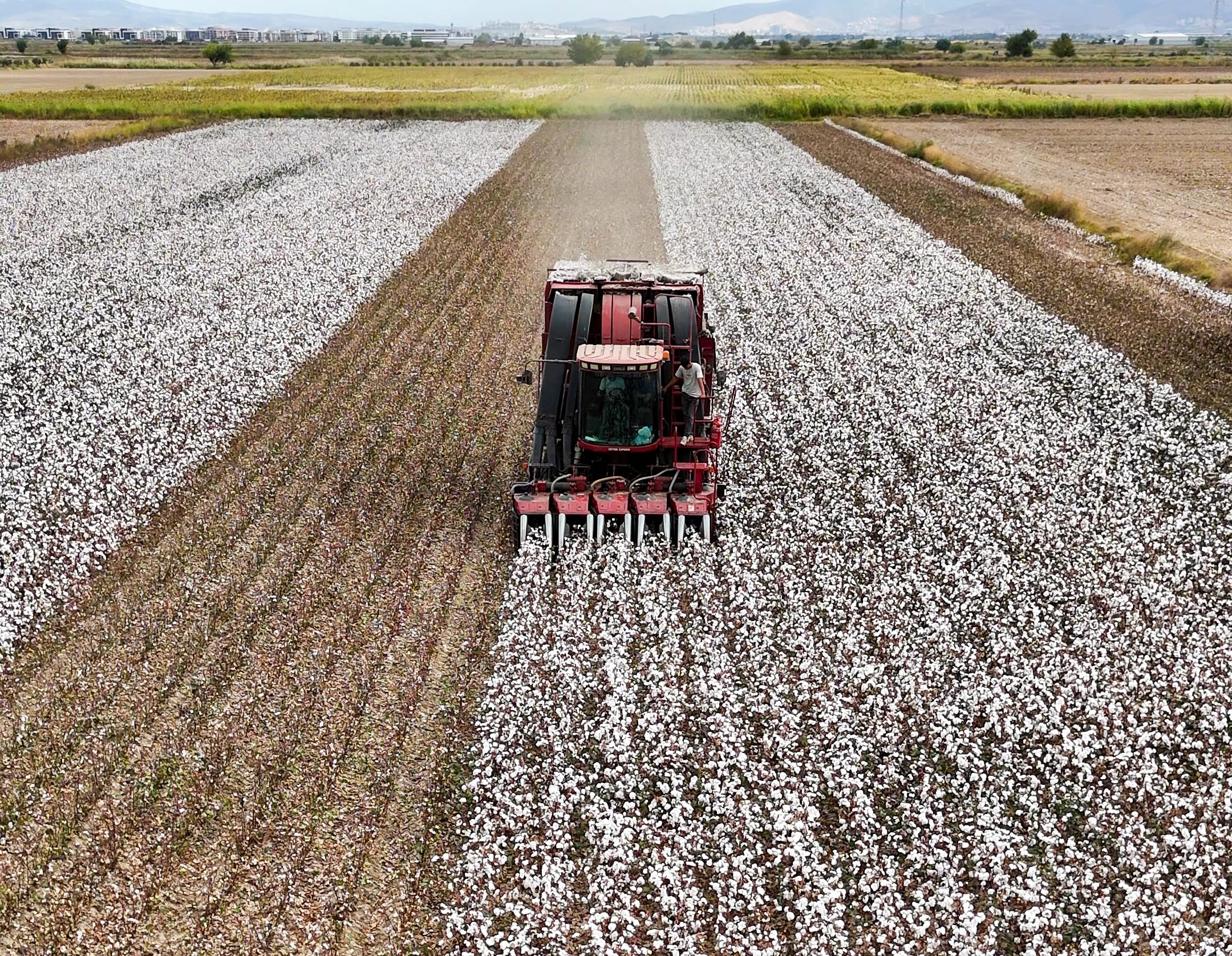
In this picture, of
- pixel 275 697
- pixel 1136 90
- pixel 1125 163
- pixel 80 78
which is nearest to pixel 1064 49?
pixel 1136 90

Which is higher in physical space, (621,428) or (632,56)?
(632,56)

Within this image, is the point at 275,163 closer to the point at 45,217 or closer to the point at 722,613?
the point at 45,217

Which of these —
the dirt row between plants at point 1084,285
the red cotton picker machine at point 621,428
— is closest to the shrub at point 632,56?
the dirt row between plants at point 1084,285

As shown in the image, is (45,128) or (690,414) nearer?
(690,414)

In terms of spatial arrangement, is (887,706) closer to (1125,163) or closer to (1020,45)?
(1125,163)

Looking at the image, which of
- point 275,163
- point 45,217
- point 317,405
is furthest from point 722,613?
point 275,163

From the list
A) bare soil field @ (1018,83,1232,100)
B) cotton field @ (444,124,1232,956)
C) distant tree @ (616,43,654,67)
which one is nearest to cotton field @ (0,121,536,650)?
cotton field @ (444,124,1232,956)
